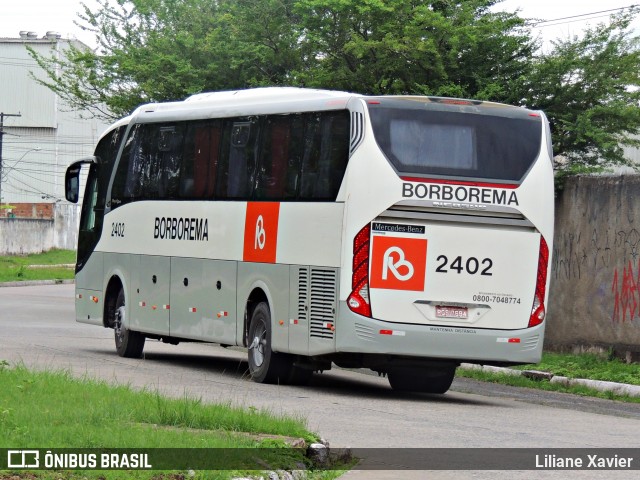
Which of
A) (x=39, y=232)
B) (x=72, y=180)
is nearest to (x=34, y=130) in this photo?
(x=39, y=232)

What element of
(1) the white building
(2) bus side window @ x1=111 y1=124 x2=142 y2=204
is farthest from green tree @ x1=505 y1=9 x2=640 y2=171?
(1) the white building

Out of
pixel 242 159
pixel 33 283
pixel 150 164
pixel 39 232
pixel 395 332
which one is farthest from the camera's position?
pixel 39 232

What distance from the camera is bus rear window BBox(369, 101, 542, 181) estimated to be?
51.1 ft

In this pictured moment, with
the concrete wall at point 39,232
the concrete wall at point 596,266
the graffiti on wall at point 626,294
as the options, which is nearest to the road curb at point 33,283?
the concrete wall at point 39,232

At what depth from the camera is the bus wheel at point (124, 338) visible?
21.0 metres

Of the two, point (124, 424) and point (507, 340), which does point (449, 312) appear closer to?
point (507, 340)

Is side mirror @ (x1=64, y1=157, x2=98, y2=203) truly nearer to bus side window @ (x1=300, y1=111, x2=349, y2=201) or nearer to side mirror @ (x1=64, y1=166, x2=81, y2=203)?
side mirror @ (x1=64, y1=166, x2=81, y2=203)

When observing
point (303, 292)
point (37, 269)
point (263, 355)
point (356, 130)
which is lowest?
point (37, 269)

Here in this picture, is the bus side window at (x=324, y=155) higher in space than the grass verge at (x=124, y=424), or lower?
higher

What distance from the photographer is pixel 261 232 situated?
1750 centimetres

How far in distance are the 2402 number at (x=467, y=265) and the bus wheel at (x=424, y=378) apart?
1.75m

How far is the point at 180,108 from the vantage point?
1981 cm

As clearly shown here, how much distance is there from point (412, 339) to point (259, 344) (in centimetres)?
274

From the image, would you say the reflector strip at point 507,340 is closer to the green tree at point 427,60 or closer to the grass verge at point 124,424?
the grass verge at point 124,424
